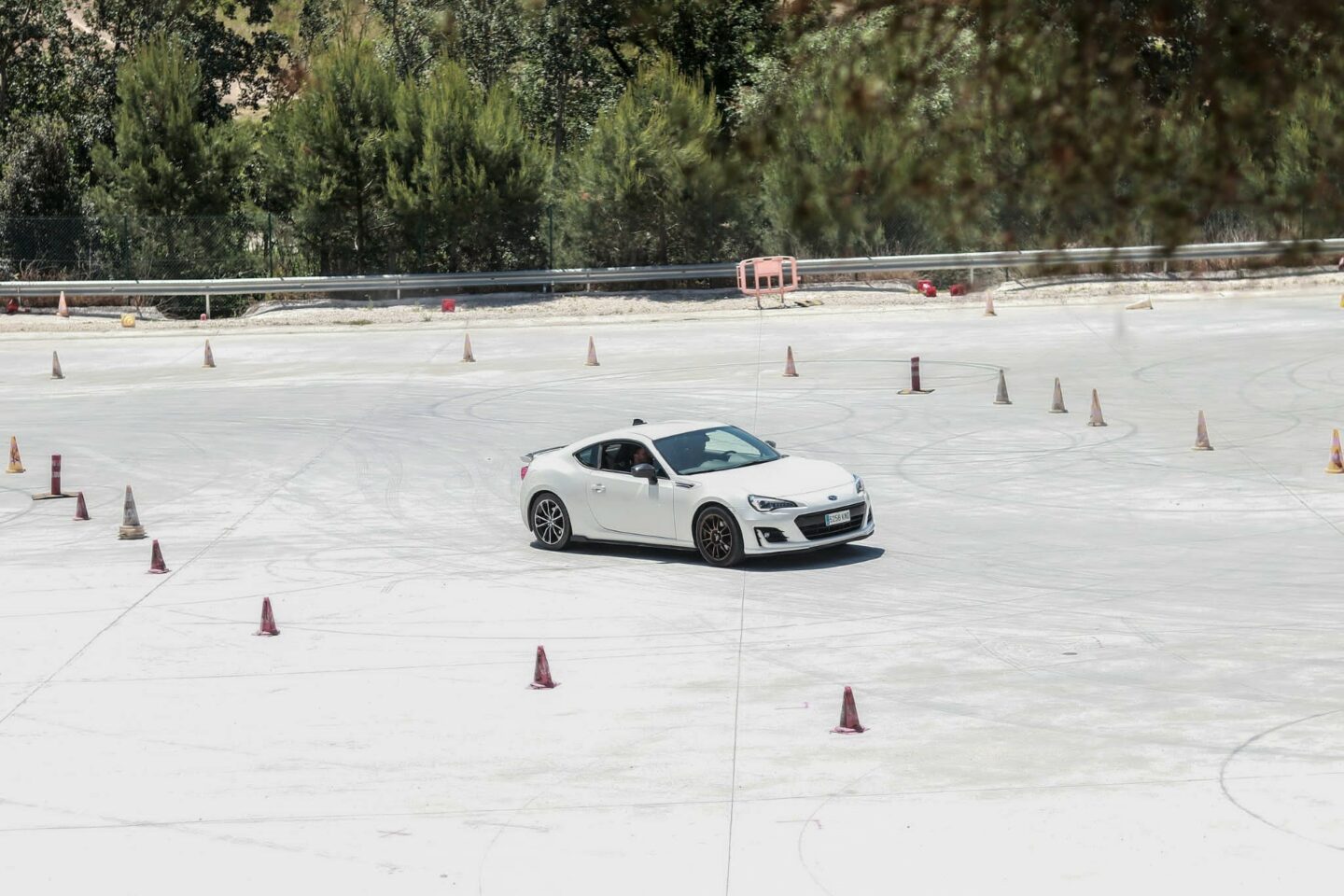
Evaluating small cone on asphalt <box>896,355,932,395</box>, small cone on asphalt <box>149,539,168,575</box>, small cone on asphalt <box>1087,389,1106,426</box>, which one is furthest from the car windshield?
small cone on asphalt <box>896,355,932,395</box>

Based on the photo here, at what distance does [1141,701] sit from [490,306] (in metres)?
33.8

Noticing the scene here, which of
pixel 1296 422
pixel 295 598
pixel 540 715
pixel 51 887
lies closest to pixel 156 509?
pixel 295 598

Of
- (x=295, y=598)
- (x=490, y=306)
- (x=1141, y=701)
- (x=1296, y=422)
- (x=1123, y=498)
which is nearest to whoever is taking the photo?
(x=1141, y=701)

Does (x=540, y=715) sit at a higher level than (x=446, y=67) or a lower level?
lower

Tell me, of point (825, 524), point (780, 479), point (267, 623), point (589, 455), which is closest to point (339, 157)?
point (589, 455)

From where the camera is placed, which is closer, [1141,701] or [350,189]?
[1141,701]

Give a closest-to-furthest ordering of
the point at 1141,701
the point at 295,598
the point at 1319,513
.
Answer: the point at 1141,701 → the point at 295,598 → the point at 1319,513

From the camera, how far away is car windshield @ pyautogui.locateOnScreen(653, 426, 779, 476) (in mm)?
17656

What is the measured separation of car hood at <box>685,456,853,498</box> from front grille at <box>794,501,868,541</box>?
0.24m

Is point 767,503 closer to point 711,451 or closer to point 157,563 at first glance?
point 711,451

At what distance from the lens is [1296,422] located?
78.3ft

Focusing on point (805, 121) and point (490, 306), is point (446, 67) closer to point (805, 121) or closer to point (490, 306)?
point (490, 306)

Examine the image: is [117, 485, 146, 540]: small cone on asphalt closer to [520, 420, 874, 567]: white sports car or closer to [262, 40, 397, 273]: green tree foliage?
[520, 420, 874, 567]: white sports car

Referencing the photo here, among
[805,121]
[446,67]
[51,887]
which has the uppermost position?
[446,67]
